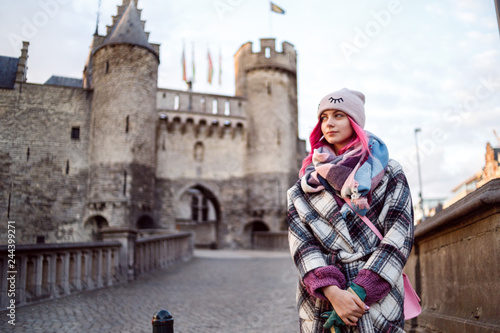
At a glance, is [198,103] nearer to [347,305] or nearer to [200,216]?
[200,216]

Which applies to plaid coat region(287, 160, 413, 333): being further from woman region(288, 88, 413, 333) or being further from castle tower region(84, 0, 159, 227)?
castle tower region(84, 0, 159, 227)

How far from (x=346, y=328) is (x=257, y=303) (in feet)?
16.0

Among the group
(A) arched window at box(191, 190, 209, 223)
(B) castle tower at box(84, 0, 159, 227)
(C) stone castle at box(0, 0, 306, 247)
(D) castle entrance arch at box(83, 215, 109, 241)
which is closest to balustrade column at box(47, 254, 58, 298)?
(C) stone castle at box(0, 0, 306, 247)

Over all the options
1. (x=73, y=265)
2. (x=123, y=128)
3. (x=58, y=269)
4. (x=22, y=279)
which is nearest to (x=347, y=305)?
(x=22, y=279)

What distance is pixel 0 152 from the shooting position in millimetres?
6863

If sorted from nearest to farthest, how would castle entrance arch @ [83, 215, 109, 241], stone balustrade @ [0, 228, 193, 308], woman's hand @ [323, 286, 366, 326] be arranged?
1. woman's hand @ [323, 286, 366, 326]
2. stone balustrade @ [0, 228, 193, 308]
3. castle entrance arch @ [83, 215, 109, 241]

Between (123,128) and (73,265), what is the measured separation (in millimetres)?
17062

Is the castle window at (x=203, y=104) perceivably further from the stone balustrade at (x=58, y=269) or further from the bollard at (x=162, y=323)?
the bollard at (x=162, y=323)

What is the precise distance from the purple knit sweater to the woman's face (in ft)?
2.03

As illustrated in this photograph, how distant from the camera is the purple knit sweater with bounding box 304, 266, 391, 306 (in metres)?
1.78

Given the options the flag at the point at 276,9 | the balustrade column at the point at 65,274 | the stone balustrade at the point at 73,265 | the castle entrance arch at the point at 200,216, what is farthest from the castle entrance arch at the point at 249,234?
the balustrade column at the point at 65,274

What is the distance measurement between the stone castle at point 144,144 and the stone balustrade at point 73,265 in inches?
406

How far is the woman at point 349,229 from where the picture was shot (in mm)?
1806

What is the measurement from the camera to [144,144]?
23906 mm
